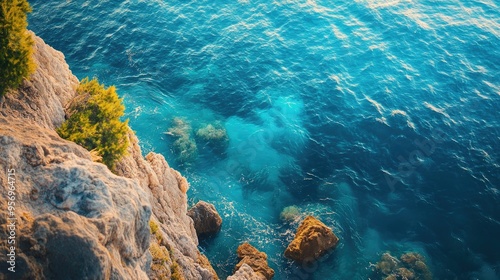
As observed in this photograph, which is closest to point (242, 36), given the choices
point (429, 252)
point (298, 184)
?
point (298, 184)

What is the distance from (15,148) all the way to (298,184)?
20.0 m

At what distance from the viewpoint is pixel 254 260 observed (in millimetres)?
21375

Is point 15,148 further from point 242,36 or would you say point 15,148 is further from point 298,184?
point 242,36

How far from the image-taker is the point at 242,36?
37.6m

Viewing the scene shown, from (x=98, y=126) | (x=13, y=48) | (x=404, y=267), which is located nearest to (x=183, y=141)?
(x=98, y=126)

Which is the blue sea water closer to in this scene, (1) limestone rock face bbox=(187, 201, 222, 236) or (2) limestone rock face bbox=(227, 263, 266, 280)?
(1) limestone rock face bbox=(187, 201, 222, 236)

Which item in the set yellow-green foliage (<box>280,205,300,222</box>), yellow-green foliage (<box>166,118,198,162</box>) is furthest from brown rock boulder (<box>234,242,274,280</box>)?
yellow-green foliage (<box>166,118,198,162</box>)

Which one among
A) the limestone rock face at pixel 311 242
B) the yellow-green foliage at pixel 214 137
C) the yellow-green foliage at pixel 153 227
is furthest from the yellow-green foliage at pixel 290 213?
the yellow-green foliage at pixel 153 227

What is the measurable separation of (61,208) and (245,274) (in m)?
12.4

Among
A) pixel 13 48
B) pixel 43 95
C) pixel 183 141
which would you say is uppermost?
pixel 13 48

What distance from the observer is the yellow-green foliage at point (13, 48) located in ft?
40.2

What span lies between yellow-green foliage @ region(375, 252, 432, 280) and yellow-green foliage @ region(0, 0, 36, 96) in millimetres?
22644

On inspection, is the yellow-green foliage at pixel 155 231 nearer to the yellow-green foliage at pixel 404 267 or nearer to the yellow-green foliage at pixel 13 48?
the yellow-green foliage at pixel 13 48

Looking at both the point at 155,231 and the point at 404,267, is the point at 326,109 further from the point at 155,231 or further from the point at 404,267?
the point at 155,231
